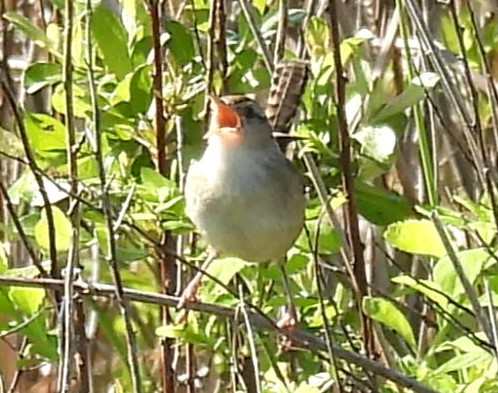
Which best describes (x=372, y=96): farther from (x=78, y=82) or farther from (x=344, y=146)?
(x=78, y=82)

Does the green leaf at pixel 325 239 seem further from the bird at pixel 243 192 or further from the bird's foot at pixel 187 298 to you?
the bird's foot at pixel 187 298

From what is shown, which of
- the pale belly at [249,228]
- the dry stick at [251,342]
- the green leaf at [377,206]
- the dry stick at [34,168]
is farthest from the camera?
the green leaf at [377,206]

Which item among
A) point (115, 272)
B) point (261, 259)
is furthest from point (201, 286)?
point (115, 272)

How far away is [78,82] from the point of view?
95.0 inches

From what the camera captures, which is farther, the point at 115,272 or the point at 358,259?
the point at 358,259

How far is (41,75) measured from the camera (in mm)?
2447

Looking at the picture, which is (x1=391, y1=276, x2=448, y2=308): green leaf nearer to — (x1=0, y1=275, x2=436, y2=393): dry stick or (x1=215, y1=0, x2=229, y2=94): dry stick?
(x1=0, y1=275, x2=436, y2=393): dry stick

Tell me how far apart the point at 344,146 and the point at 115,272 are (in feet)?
1.83

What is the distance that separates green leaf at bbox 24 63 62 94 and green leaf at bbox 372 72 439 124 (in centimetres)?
62

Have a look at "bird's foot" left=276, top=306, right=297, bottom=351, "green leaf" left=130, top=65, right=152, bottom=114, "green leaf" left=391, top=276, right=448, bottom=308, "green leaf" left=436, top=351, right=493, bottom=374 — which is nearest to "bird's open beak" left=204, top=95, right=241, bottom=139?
"green leaf" left=130, top=65, right=152, bottom=114

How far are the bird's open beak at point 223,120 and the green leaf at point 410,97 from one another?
0.27 meters

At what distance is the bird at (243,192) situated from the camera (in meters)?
2.37

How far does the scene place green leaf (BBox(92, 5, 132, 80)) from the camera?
7.83ft

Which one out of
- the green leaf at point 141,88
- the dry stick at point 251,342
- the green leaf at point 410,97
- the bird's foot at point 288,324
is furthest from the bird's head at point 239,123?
the dry stick at point 251,342
